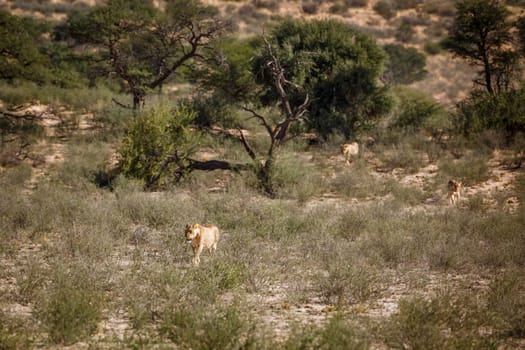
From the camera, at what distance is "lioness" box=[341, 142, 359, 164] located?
14453 millimetres

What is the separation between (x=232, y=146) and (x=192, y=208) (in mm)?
5827

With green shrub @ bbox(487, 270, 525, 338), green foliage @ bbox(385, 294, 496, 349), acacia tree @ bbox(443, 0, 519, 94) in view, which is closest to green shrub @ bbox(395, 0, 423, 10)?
acacia tree @ bbox(443, 0, 519, 94)

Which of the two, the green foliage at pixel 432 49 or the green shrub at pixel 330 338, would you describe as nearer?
the green shrub at pixel 330 338

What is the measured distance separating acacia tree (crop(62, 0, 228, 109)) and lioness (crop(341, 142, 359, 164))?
572 centimetres

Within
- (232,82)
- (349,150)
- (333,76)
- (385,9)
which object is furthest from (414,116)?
(385,9)

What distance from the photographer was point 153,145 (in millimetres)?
11664

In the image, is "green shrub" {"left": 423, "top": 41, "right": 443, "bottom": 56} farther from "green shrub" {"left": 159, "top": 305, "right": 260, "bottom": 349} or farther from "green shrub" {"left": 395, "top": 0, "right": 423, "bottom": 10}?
"green shrub" {"left": 159, "top": 305, "right": 260, "bottom": 349}

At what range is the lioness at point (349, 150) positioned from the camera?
14453 mm

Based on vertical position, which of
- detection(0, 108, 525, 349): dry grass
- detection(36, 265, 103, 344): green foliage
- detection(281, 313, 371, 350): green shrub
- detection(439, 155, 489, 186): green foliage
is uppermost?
detection(281, 313, 371, 350): green shrub

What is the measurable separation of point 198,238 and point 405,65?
26.3 m

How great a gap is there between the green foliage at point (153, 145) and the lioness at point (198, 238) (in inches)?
184

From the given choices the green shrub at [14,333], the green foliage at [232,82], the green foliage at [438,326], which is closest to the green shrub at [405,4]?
the green foliage at [232,82]

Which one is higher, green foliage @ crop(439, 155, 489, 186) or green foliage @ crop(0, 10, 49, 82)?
green foliage @ crop(0, 10, 49, 82)

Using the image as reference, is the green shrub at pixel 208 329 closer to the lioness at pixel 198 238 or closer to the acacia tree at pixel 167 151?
the lioness at pixel 198 238
